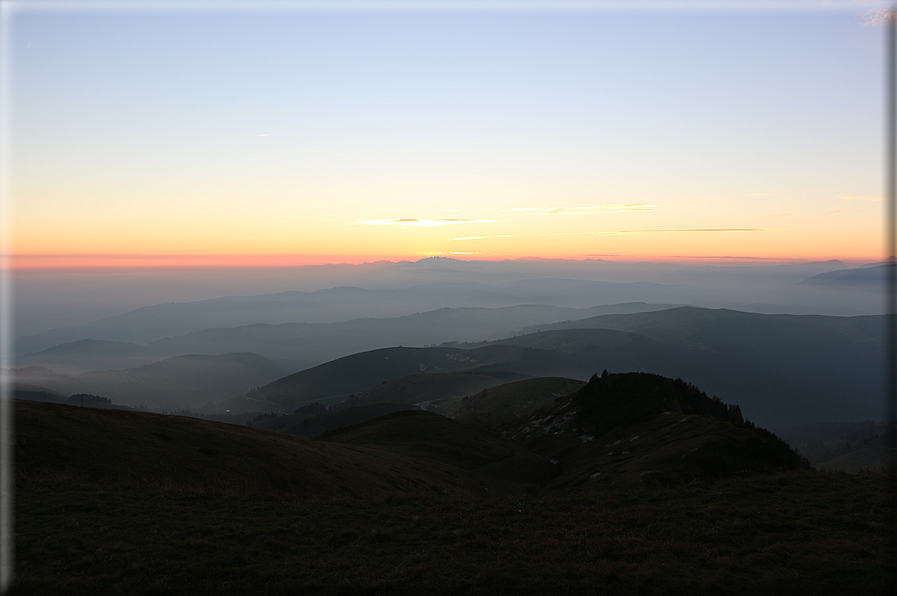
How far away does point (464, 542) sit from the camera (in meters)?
18.0

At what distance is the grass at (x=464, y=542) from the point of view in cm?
1425

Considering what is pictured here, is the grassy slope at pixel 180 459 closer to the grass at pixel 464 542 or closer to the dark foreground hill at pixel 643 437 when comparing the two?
the grass at pixel 464 542

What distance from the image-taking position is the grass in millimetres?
14250

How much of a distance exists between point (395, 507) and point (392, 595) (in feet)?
32.9

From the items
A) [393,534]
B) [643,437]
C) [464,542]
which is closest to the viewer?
[464,542]

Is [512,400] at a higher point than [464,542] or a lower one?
lower

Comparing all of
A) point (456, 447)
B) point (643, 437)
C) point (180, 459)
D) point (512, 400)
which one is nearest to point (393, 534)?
point (180, 459)

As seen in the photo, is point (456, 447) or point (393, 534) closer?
point (393, 534)

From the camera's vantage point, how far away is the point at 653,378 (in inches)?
3061

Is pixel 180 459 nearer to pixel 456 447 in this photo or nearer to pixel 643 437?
pixel 456 447

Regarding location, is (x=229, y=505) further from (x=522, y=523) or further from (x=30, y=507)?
(x=522, y=523)

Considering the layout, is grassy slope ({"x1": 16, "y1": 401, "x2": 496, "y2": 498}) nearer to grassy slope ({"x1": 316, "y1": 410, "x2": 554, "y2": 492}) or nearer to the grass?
the grass

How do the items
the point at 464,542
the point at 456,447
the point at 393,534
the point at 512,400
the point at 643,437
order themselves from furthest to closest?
the point at 512,400 → the point at 456,447 → the point at 643,437 → the point at 393,534 → the point at 464,542

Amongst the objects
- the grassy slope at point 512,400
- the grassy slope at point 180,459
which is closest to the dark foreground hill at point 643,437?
the grassy slope at point 180,459
